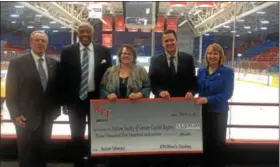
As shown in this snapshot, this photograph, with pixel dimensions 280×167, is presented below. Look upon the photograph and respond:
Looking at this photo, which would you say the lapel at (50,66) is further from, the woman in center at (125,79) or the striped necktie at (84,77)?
the woman in center at (125,79)

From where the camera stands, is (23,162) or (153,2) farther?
(153,2)

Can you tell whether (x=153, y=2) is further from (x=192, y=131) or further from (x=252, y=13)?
(x=192, y=131)

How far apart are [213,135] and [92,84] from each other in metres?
1.14

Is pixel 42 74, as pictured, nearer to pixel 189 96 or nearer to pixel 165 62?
pixel 165 62

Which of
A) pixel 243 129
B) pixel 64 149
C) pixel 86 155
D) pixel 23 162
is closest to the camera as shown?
pixel 23 162

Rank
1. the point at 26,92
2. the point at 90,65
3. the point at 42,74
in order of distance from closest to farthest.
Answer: the point at 26,92 → the point at 42,74 → the point at 90,65

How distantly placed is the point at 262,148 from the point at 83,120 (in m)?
2.23

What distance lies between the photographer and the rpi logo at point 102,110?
316 cm

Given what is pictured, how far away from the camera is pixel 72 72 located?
321 centimetres

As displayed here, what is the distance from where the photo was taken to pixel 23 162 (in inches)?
123

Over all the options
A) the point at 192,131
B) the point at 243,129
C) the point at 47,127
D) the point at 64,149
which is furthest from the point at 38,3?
the point at 243,129

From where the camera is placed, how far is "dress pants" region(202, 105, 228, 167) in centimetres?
318

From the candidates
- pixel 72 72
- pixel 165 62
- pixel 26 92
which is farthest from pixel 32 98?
pixel 165 62

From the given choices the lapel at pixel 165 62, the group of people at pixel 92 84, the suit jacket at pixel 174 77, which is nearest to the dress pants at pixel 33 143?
the group of people at pixel 92 84
